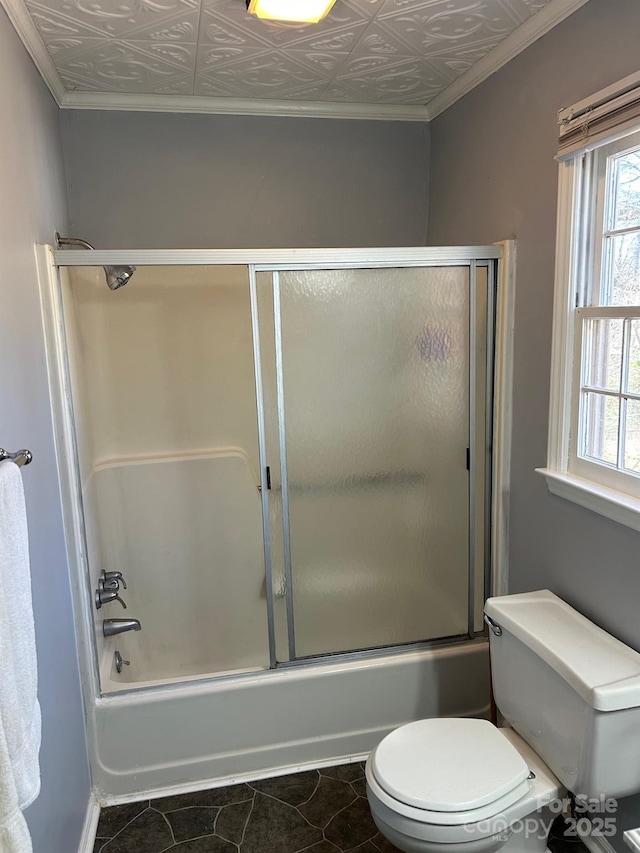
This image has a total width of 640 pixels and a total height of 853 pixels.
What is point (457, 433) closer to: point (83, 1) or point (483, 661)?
point (483, 661)

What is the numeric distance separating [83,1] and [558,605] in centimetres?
210

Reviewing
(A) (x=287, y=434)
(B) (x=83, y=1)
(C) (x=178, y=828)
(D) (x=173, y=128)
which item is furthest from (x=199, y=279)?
(C) (x=178, y=828)

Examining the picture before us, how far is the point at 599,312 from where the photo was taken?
5.49ft

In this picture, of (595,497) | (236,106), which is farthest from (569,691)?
(236,106)

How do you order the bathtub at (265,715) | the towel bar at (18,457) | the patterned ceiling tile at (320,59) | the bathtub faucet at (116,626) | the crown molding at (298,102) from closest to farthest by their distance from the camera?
the towel bar at (18,457)
the crown molding at (298,102)
the patterned ceiling tile at (320,59)
the bathtub at (265,715)
the bathtub faucet at (116,626)

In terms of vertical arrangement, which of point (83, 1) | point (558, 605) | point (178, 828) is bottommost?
point (178, 828)

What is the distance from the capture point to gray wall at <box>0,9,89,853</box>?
1455 mm

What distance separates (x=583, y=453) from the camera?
5.88ft

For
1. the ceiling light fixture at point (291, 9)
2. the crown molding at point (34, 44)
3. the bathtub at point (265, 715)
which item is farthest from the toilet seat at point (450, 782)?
the crown molding at point (34, 44)

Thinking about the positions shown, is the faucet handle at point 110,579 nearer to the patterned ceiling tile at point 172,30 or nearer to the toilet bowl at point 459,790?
the toilet bowl at point 459,790

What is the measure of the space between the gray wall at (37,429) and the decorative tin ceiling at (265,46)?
212mm

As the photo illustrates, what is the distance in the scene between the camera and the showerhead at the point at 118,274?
2072 millimetres

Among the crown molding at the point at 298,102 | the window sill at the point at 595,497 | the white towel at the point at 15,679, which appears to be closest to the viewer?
the white towel at the point at 15,679

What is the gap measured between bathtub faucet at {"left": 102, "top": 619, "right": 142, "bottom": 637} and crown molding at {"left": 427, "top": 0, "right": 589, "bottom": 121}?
2.36m
